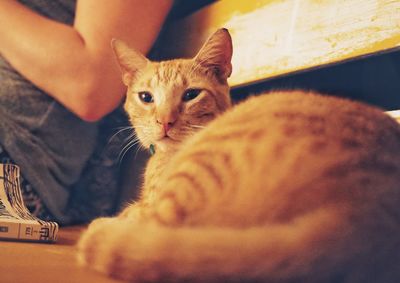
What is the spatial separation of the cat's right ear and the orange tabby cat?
1.79 feet

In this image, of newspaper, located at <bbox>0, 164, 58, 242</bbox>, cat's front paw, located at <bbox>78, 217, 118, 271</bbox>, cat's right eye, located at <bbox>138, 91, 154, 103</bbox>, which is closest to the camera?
cat's front paw, located at <bbox>78, 217, 118, 271</bbox>

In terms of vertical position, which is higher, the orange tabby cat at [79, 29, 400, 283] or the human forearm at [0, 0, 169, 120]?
the orange tabby cat at [79, 29, 400, 283]

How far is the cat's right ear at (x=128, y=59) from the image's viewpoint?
121 cm

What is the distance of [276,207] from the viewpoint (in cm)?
56

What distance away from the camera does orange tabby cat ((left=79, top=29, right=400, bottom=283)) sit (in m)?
0.50

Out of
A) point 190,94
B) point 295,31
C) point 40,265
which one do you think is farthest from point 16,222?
point 295,31

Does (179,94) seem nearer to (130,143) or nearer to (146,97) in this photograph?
(146,97)

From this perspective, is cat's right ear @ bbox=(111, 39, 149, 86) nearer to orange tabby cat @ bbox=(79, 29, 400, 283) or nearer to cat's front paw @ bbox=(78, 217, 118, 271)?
orange tabby cat @ bbox=(79, 29, 400, 283)


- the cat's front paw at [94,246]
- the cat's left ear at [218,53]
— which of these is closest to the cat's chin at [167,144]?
the cat's left ear at [218,53]

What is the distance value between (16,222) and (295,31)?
0.91m

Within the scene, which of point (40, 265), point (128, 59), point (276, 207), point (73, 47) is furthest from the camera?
point (73, 47)

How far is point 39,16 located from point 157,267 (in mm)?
1146

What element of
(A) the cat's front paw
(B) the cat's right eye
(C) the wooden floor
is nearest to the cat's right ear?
(B) the cat's right eye

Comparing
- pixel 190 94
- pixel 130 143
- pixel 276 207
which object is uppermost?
pixel 276 207
